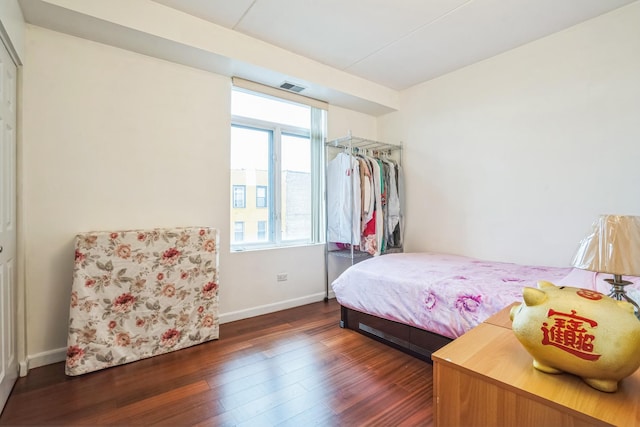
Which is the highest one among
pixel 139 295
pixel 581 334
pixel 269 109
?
pixel 269 109

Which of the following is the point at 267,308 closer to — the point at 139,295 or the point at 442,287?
the point at 139,295

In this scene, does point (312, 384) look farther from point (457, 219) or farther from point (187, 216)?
point (457, 219)

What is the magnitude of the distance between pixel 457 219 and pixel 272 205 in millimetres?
1982

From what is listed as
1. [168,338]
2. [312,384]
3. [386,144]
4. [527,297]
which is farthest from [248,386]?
[386,144]

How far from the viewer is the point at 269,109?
3.20 m

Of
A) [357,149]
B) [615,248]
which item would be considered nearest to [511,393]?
[615,248]

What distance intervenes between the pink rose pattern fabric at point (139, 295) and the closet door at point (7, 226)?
283 millimetres

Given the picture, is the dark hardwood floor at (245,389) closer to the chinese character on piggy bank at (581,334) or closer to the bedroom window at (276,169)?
the chinese character on piggy bank at (581,334)

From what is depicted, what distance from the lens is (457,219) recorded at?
10.5ft

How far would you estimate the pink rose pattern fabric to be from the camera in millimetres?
1979

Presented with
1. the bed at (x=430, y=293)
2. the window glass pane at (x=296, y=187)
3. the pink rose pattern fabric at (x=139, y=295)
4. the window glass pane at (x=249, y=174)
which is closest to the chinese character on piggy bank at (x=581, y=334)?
the bed at (x=430, y=293)

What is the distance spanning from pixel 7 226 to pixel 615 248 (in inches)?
112

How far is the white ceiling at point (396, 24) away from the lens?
216 cm

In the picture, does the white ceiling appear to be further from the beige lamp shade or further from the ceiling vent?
the beige lamp shade
